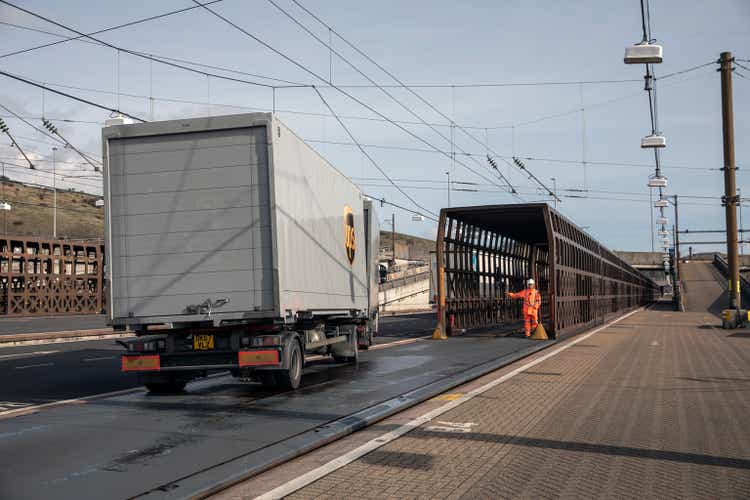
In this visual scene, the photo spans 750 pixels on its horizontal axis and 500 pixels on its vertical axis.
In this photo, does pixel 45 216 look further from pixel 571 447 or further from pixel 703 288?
pixel 571 447

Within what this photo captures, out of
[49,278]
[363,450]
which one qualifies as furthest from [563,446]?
[49,278]

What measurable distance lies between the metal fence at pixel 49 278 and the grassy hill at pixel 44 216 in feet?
136

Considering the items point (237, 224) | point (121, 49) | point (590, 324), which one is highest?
point (121, 49)

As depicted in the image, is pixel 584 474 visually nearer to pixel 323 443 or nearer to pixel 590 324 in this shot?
pixel 323 443

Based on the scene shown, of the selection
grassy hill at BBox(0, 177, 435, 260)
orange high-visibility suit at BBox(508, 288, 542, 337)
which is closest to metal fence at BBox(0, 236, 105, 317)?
orange high-visibility suit at BBox(508, 288, 542, 337)

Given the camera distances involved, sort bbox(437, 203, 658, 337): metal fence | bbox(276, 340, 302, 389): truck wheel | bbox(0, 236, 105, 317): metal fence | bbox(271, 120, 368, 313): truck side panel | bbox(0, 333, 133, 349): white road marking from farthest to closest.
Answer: bbox(0, 236, 105, 317): metal fence
bbox(437, 203, 658, 337): metal fence
bbox(0, 333, 133, 349): white road marking
bbox(276, 340, 302, 389): truck wheel
bbox(271, 120, 368, 313): truck side panel

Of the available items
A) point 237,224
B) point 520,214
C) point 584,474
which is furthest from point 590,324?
point 584,474

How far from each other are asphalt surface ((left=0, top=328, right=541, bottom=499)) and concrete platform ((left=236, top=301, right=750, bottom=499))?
765mm

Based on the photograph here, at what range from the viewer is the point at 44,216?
108 meters

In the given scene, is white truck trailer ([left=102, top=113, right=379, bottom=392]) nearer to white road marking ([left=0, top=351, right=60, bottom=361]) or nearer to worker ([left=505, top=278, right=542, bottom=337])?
white road marking ([left=0, top=351, right=60, bottom=361])

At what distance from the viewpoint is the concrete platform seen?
236 inches

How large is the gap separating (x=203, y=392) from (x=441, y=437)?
17.7 feet

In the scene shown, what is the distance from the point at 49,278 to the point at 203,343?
38.9m

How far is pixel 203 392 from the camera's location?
12281 mm
